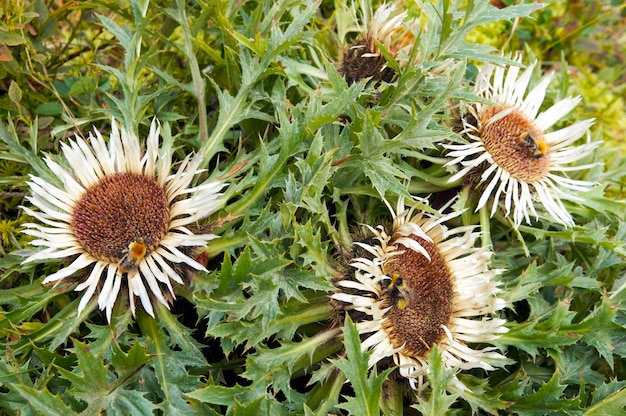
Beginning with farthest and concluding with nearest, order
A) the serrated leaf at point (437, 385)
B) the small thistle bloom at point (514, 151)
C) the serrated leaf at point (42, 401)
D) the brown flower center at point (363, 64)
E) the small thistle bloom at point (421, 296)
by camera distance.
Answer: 1. the brown flower center at point (363, 64)
2. the small thistle bloom at point (514, 151)
3. the small thistle bloom at point (421, 296)
4. the serrated leaf at point (437, 385)
5. the serrated leaf at point (42, 401)

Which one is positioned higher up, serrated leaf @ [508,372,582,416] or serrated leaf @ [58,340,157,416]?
serrated leaf @ [58,340,157,416]

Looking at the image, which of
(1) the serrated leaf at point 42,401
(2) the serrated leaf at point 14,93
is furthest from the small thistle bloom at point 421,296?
(2) the serrated leaf at point 14,93

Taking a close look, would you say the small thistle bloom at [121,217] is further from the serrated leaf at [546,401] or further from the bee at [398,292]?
the serrated leaf at [546,401]

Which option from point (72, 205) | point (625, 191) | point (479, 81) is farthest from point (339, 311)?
point (625, 191)

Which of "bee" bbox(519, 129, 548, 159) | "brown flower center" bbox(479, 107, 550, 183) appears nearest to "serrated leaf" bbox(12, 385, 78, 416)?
"brown flower center" bbox(479, 107, 550, 183)

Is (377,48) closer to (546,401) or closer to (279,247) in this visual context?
(279,247)

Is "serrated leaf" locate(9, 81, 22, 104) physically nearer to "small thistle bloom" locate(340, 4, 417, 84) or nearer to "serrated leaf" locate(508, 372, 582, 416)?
"small thistle bloom" locate(340, 4, 417, 84)
